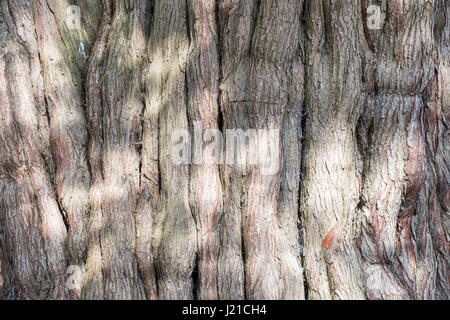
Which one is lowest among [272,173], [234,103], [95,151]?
[272,173]

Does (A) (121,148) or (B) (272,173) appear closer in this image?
(B) (272,173)

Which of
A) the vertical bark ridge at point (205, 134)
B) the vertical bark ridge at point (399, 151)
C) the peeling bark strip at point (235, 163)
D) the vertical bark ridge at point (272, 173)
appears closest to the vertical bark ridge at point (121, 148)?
the peeling bark strip at point (235, 163)

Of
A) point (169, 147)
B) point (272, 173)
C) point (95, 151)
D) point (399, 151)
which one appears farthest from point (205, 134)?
point (399, 151)

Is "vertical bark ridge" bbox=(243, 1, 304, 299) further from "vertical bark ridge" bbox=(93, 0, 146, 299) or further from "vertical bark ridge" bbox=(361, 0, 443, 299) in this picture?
"vertical bark ridge" bbox=(93, 0, 146, 299)

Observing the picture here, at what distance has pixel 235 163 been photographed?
9.71ft

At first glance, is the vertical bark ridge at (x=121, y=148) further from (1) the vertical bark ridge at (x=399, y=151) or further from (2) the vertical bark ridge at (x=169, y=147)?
(1) the vertical bark ridge at (x=399, y=151)

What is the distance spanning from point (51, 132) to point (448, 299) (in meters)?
2.74

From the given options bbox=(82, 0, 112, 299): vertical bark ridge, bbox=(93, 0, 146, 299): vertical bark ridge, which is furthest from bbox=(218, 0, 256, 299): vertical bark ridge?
bbox=(82, 0, 112, 299): vertical bark ridge

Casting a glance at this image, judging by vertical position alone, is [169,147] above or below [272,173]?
above

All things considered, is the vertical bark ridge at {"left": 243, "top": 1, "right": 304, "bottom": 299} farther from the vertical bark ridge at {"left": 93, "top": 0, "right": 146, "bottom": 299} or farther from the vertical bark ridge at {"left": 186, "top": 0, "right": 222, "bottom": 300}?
the vertical bark ridge at {"left": 93, "top": 0, "right": 146, "bottom": 299}

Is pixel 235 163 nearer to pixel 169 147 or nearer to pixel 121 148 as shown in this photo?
pixel 169 147

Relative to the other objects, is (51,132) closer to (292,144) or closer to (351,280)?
(292,144)

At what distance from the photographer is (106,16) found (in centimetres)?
319

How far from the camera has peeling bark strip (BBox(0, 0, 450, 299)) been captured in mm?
2936
